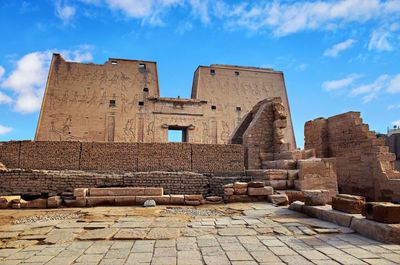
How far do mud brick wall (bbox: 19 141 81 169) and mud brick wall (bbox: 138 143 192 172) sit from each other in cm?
231

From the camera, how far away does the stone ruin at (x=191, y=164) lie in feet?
26.8

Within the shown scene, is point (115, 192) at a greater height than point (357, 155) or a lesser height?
lesser

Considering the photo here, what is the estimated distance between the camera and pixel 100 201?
791 centimetres

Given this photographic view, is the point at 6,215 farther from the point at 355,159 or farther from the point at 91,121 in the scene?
the point at 91,121

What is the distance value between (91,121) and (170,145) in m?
11.9

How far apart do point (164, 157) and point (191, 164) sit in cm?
105

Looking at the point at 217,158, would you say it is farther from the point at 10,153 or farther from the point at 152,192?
the point at 10,153

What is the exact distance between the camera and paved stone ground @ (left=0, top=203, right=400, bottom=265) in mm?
3211

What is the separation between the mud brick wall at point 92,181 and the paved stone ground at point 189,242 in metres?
3.24

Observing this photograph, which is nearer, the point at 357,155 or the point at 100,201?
the point at 100,201

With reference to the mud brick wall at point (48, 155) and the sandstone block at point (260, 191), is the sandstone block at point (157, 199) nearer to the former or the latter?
the sandstone block at point (260, 191)

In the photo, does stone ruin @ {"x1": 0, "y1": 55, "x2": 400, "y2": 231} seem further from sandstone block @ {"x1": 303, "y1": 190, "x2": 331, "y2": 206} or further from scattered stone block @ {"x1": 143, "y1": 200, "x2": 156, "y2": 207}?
scattered stone block @ {"x1": 143, "y1": 200, "x2": 156, "y2": 207}

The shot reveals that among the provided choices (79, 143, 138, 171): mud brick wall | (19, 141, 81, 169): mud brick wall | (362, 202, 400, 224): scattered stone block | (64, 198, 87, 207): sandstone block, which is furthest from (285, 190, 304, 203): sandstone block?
(19, 141, 81, 169): mud brick wall

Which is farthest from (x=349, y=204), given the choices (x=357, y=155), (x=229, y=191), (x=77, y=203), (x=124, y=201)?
(x=357, y=155)
